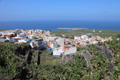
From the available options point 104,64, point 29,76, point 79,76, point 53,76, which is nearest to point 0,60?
point 29,76

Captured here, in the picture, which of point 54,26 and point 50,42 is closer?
point 50,42

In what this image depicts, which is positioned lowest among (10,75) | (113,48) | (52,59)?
(52,59)

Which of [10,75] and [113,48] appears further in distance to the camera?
[113,48]

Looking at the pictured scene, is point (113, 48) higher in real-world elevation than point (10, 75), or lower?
higher

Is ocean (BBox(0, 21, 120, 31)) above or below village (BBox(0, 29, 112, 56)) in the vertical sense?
above

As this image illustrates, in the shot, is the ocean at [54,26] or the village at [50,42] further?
the ocean at [54,26]

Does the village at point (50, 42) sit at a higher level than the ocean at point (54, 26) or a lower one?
lower

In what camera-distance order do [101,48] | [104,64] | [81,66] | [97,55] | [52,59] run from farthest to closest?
[52,59] → [101,48] → [97,55] → [81,66] → [104,64]

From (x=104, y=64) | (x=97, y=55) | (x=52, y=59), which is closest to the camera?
(x=104, y=64)

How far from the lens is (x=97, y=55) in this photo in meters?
8.88

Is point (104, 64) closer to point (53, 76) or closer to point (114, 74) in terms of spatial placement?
point (114, 74)

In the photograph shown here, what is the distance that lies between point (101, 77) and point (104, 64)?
1.33 metres

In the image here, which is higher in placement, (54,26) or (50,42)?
(54,26)

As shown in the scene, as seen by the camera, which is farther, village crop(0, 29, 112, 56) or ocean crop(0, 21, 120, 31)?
ocean crop(0, 21, 120, 31)
